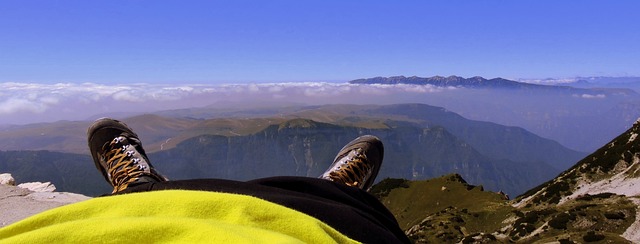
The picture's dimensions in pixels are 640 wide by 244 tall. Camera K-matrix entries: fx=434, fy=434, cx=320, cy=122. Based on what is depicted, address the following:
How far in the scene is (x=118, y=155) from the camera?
23.5ft

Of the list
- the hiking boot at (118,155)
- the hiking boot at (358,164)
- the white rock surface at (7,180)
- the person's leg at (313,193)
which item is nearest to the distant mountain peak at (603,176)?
the hiking boot at (358,164)

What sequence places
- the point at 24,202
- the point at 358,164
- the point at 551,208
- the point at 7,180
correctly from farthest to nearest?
the point at 551,208, the point at 7,180, the point at 24,202, the point at 358,164

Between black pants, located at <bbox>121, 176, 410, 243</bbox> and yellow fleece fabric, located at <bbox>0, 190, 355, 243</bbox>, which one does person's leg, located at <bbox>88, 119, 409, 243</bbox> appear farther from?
yellow fleece fabric, located at <bbox>0, 190, 355, 243</bbox>

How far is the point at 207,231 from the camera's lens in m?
2.23

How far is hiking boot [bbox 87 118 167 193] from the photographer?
5.81 metres

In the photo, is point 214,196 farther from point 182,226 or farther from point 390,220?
point 390,220

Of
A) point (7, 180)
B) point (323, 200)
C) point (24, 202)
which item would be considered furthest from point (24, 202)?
point (323, 200)

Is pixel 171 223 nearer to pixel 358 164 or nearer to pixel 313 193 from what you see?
pixel 313 193

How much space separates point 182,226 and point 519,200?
3048 inches

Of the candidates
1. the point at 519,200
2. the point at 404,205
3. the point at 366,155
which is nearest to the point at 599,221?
the point at 519,200

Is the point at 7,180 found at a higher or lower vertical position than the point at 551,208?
higher

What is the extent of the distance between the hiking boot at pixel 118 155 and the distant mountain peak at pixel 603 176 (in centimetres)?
5822

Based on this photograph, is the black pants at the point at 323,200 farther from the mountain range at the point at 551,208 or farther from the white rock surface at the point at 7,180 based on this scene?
the mountain range at the point at 551,208

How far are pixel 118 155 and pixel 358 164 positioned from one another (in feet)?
13.2
